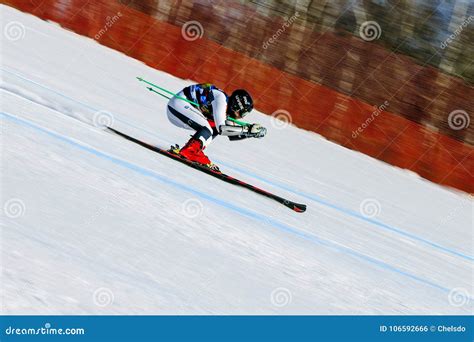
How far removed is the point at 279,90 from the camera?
42.8ft

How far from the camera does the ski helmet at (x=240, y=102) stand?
8336mm

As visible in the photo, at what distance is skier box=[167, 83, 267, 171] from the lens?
838 centimetres

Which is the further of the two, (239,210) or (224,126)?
(224,126)

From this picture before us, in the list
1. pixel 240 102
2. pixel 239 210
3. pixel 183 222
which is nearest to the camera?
pixel 183 222

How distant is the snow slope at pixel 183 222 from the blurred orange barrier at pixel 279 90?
2.10ft

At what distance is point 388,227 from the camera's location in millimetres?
9219

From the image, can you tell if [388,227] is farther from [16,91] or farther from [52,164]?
[16,91]

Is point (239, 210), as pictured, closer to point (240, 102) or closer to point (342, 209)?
point (240, 102)

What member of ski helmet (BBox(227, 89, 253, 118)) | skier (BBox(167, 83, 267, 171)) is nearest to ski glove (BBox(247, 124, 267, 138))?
skier (BBox(167, 83, 267, 171))

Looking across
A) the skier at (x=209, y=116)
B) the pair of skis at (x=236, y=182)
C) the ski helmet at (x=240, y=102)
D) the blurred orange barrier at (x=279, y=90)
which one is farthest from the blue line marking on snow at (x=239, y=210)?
the blurred orange barrier at (x=279, y=90)

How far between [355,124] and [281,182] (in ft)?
12.3

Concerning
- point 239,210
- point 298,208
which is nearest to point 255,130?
point 298,208

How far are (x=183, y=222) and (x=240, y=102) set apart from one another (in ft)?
7.49

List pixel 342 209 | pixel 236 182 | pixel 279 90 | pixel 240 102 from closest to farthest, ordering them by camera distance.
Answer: pixel 240 102, pixel 236 182, pixel 342 209, pixel 279 90
